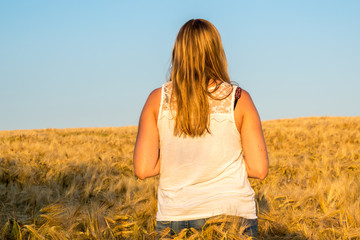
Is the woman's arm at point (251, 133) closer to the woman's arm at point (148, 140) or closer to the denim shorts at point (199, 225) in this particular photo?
the denim shorts at point (199, 225)

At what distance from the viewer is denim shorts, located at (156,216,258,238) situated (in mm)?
2329

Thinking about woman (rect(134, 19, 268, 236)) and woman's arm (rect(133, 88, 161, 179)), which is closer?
woman (rect(134, 19, 268, 236))

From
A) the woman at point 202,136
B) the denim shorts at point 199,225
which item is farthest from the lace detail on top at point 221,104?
the denim shorts at point 199,225

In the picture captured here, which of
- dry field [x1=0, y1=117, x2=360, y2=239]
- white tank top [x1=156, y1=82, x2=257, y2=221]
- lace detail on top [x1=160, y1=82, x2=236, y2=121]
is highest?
lace detail on top [x1=160, y1=82, x2=236, y2=121]

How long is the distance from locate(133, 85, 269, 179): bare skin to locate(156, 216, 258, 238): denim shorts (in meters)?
0.32

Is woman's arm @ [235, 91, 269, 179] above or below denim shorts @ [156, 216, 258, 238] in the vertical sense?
above

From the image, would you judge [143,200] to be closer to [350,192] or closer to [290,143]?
[350,192]

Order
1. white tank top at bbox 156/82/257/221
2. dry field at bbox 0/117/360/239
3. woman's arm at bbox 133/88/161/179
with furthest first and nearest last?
1. dry field at bbox 0/117/360/239
2. woman's arm at bbox 133/88/161/179
3. white tank top at bbox 156/82/257/221

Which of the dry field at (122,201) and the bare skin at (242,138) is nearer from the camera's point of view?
the bare skin at (242,138)

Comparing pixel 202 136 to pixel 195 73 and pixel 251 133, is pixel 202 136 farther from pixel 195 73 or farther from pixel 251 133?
pixel 195 73

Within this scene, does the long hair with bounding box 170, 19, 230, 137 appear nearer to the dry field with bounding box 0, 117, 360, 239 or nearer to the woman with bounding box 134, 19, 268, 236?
the woman with bounding box 134, 19, 268, 236

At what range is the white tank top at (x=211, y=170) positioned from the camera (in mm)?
2307

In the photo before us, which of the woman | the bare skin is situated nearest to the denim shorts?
the woman

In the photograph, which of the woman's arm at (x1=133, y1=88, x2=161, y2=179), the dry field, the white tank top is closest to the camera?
the white tank top
